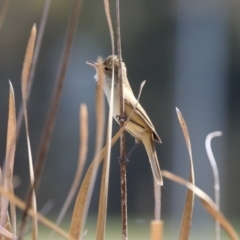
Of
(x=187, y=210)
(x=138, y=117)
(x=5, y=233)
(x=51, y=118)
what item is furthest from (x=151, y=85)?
(x=51, y=118)

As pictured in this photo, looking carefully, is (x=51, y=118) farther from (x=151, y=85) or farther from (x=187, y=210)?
(x=151, y=85)

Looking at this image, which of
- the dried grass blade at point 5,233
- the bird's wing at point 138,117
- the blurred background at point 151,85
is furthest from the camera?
the blurred background at point 151,85

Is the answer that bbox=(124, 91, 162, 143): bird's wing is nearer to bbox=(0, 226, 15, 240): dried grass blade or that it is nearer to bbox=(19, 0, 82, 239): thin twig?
bbox=(0, 226, 15, 240): dried grass blade

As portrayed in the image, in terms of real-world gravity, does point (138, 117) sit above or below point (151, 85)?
below

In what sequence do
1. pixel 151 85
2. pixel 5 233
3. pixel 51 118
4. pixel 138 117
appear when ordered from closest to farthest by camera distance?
1. pixel 51 118
2. pixel 5 233
3. pixel 138 117
4. pixel 151 85

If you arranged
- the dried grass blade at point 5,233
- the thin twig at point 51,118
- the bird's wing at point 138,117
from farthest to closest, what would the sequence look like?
the bird's wing at point 138,117, the dried grass blade at point 5,233, the thin twig at point 51,118

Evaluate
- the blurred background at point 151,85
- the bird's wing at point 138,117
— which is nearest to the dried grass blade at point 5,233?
the bird's wing at point 138,117

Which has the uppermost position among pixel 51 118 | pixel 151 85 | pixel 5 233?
pixel 151 85

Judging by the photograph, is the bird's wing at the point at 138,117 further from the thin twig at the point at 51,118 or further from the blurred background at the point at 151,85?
the blurred background at the point at 151,85

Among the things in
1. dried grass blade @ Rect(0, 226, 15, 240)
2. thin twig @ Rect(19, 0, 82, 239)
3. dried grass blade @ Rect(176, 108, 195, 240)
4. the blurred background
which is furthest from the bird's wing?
the blurred background

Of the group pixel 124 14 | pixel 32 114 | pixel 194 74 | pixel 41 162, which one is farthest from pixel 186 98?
pixel 41 162
